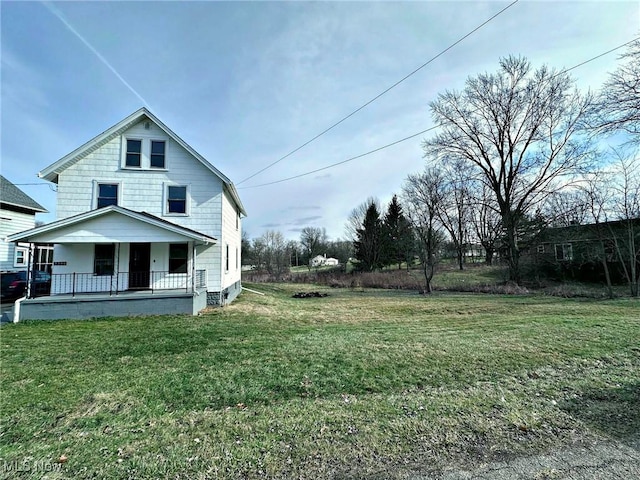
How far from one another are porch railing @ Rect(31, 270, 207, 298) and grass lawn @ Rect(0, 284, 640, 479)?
480 centimetres

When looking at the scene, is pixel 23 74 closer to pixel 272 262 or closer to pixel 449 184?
pixel 449 184

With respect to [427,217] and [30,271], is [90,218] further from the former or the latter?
[427,217]

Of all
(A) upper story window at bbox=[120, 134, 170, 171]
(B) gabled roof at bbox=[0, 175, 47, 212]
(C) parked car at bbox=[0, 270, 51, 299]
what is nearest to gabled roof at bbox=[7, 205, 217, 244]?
(A) upper story window at bbox=[120, 134, 170, 171]

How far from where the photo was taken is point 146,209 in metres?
13.1

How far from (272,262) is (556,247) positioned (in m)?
32.0

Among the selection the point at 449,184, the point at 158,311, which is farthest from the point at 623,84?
the point at 449,184

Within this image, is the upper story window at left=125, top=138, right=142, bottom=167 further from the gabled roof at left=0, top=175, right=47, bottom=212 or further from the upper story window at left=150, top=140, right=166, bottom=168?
the gabled roof at left=0, top=175, right=47, bottom=212

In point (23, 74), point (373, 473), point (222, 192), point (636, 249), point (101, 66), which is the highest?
point (101, 66)

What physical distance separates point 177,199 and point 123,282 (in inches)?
158

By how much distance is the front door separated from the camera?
1269cm

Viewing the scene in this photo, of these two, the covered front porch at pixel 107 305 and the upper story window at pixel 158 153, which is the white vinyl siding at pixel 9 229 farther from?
the upper story window at pixel 158 153

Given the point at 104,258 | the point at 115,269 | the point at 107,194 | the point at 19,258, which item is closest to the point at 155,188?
the point at 107,194

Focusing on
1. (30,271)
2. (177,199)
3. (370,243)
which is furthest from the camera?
(370,243)

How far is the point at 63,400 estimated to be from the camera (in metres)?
4.02
